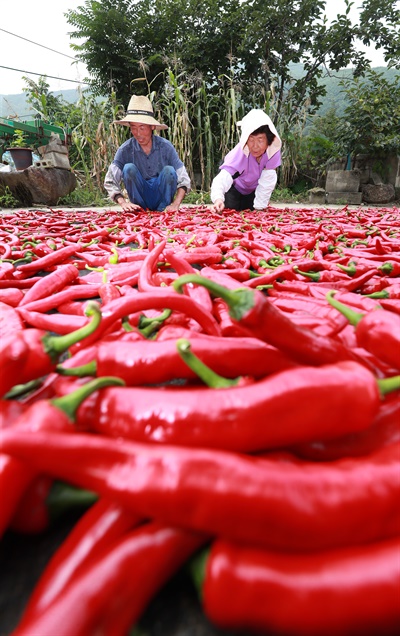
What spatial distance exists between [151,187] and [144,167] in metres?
0.43

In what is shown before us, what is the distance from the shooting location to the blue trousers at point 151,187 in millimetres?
7977

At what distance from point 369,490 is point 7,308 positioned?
1944 millimetres

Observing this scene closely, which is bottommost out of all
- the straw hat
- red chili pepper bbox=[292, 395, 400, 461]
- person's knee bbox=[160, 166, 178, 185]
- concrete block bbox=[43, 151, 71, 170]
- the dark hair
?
red chili pepper bbox=[292, 395, 400, 461]

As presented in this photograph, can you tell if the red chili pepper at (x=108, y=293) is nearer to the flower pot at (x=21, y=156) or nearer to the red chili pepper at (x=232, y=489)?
the red chili pepper at (x=232, y=489)

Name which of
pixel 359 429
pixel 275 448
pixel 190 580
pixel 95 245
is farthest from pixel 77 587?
pixel 95 245

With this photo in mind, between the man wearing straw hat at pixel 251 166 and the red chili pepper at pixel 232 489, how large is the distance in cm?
703

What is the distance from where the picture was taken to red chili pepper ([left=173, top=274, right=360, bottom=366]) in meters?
1.19

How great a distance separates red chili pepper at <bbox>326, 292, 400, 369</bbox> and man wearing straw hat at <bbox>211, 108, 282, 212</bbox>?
250 inches

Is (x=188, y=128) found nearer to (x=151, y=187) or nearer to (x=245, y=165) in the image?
(x=151, y=187)

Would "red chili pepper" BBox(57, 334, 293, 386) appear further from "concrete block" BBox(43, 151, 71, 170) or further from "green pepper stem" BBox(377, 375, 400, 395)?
"concrete block" BBox(43, 151, 71, 170)

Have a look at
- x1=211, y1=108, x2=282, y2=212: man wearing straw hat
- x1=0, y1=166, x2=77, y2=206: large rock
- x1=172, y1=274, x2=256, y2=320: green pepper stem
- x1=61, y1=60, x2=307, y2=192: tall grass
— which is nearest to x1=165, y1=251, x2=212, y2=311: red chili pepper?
x1=172, y1=274, x2=256, y2=320: green pepper stem

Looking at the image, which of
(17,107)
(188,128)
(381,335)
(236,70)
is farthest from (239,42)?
(17,107)

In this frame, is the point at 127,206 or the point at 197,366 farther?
the point at 127,206

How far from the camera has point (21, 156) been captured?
12.5 meters
